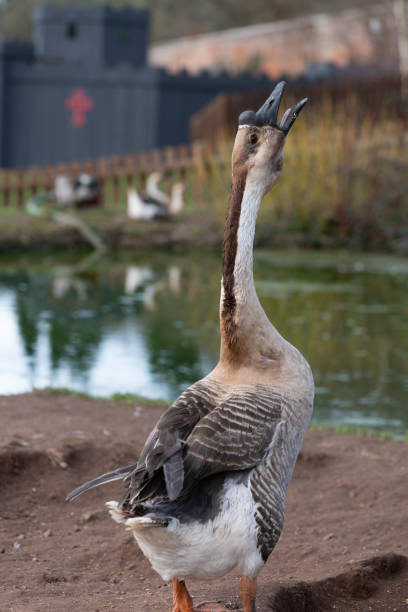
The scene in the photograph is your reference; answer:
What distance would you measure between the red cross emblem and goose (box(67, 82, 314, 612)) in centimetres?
2228

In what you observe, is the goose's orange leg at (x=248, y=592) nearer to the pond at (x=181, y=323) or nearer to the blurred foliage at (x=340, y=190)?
the pond at (x=181, y=323)

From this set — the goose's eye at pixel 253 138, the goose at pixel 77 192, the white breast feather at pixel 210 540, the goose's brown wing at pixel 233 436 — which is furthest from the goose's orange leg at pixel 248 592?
the goose at pixel 77 192

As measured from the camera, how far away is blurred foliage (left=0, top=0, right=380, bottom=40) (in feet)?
144

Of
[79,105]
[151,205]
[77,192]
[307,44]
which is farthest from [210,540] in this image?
[307,44]

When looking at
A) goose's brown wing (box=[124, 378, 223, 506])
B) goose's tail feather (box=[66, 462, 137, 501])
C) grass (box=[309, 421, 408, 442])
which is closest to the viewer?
goose's brown wing (box=[124, 378, 223, 506])

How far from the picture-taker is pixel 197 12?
4694 cm

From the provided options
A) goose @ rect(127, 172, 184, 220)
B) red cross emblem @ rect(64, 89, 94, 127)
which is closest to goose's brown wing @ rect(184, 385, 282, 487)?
goose @ rect(127, 172, 184, 220)

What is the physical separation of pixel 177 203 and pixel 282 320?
8611 mm

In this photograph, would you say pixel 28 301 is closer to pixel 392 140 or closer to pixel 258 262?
pixel 258 262

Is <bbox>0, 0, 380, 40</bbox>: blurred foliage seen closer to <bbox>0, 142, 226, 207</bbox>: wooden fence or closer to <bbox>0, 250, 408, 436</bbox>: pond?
<bbox>0, 142, 226, 207</bbox>: wooden fence

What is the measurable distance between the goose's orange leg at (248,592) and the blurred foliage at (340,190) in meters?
13.8

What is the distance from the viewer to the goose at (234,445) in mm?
2783

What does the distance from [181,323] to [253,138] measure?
695 cm

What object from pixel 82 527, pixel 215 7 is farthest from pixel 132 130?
pixel 215 7
